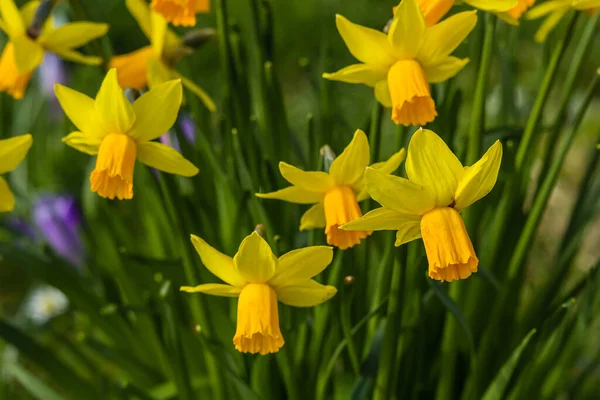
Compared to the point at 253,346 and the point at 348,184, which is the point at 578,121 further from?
the point at 253,346

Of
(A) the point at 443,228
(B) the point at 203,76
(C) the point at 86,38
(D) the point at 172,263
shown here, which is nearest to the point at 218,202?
(D) the point at 172,263

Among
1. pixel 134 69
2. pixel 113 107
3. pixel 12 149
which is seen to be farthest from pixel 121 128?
pixel 134 69

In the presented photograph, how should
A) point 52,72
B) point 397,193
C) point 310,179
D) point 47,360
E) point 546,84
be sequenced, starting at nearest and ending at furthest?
point 397,193 < point 310,179 < point 546,84 < point 47,360 < point 52,72

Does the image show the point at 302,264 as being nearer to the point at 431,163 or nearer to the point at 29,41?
the point at 431,163

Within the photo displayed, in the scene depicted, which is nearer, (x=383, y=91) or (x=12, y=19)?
(x=383, y=91)

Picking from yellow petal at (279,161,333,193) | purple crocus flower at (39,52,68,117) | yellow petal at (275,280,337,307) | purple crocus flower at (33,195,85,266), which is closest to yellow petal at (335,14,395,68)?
yellow petal at (279,161,333,193)

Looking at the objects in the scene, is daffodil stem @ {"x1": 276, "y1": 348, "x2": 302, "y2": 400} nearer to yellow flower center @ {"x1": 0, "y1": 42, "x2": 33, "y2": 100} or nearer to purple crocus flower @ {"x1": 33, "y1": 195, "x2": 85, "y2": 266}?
yellow flower center @ {"x1": 0, "y1": 42, "x2": 33, "y2": 100}
